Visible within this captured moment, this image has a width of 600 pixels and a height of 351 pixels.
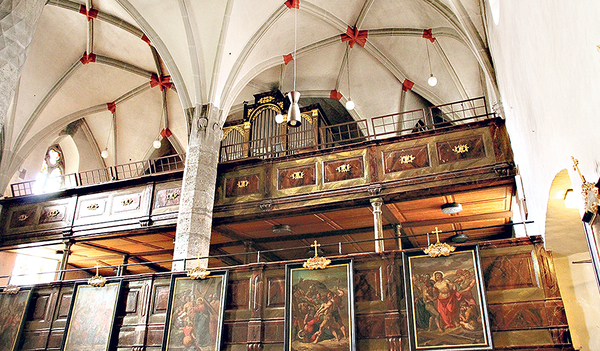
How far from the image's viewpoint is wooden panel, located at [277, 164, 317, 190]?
11805 mm

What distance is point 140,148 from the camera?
17859mm

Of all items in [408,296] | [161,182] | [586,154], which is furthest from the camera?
[161,182]

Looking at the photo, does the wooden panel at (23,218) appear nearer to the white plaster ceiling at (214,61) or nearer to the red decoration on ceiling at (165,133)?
the white plaster ceiling at (214,61)

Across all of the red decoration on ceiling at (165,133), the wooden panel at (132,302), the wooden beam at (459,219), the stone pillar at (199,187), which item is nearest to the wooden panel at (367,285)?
the stone pillar at (199,187)

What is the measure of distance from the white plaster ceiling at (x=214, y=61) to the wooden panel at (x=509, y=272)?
436 centimetres

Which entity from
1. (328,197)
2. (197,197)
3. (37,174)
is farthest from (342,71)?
(37,174)

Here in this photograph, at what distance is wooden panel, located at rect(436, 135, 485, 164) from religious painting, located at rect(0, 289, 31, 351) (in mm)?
9611

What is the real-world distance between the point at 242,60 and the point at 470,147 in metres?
6.31

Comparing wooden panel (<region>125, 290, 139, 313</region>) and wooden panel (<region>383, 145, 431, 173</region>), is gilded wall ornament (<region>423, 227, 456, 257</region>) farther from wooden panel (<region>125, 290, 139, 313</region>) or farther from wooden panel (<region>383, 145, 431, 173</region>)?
wooden panel (<region>125, 290, 139, 313</region>)

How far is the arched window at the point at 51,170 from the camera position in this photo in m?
16.9

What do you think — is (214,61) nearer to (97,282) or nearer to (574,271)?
(97,282)

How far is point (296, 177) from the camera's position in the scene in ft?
39.1

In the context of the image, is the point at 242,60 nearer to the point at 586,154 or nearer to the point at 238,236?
the point at 238,236

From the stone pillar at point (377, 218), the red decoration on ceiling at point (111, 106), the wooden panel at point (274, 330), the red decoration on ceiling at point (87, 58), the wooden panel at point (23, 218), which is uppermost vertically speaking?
the red decoration on ceiling at point (87, 58)
